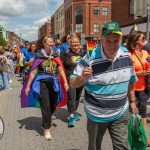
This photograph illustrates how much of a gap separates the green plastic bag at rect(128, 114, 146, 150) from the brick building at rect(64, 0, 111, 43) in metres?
58.2

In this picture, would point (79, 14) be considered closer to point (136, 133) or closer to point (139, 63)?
point (139, 63)

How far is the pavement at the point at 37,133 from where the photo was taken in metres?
4.88

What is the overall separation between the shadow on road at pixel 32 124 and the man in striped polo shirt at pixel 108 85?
8.47ft

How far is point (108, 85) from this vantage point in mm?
3137

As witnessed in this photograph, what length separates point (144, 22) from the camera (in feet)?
81.8

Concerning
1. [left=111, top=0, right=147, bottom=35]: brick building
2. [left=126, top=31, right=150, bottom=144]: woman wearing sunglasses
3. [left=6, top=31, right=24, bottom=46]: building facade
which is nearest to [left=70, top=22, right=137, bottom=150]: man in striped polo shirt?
[left=126, top=31, right=150, bottom=144]: woman wearing sunglasses

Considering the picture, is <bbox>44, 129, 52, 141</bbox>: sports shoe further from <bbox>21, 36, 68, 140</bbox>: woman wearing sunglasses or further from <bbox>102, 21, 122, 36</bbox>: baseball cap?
<bbox>102, 21, 122, 36</bbox>: baseball cap

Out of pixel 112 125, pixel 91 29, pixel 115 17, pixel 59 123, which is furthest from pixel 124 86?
pixel 91 29

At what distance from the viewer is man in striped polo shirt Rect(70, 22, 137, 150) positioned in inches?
122

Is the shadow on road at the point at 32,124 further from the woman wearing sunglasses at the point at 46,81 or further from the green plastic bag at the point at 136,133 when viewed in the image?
the green plastic bag at the point at 136,133

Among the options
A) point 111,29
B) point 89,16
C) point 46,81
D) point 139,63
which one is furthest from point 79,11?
point 111,29

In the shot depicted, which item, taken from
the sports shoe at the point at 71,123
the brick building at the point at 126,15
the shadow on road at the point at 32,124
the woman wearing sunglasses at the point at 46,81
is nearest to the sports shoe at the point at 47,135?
the woman wearing sunglasses at the point at 46,81

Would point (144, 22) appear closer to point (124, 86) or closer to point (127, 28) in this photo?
point (127, 28)

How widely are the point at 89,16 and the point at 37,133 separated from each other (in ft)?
192
